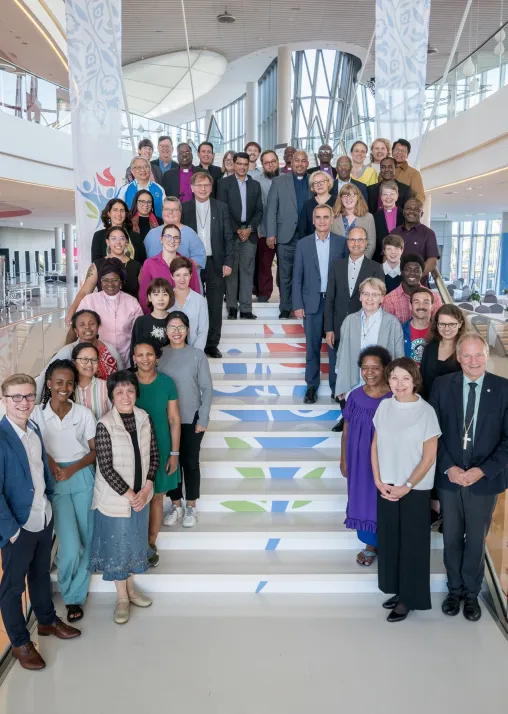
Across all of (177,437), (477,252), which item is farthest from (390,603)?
(477,252)

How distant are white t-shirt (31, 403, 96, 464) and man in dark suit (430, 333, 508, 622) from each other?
198cm

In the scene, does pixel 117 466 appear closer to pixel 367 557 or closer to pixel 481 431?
pixel 367 557

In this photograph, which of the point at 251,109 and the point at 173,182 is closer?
the point at 173,182

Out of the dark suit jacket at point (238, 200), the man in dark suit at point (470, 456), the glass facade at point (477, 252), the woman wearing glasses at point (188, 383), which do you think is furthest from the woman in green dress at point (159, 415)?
the glass facade at point (477, 252)

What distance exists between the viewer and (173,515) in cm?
405

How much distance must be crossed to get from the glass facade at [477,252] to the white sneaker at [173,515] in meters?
22.4

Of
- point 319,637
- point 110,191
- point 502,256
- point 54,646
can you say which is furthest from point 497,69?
point 502,256

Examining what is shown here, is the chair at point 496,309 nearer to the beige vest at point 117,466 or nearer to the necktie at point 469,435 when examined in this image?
the necktie at point 469,435

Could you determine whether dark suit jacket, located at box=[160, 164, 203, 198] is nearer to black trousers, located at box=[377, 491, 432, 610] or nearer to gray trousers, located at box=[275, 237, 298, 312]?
gray trousers, located at box=[275, 237, 298, 312]

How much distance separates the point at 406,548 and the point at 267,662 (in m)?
0.97

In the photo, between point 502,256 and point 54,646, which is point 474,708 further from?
point 502,256

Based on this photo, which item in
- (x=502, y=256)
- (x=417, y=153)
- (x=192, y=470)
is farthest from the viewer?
(x=502, y=256)

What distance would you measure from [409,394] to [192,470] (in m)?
1.51

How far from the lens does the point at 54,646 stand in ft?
10.5
